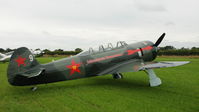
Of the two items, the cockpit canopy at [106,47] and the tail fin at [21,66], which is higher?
the cockpit canopy at [106,47]

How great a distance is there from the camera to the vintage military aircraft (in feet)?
19.3

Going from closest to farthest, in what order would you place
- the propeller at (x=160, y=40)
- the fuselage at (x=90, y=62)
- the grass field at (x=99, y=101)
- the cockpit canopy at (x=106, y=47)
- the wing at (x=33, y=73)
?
the grass field at (x=99, y=101) → the wing at (x=33, y=73) → the fuselage at (x=90, y=62) → the cockpit canopy at (x=106, y=47) → the propeller at (x=160, y=40)

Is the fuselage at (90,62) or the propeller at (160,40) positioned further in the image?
the propeller at (160,40)

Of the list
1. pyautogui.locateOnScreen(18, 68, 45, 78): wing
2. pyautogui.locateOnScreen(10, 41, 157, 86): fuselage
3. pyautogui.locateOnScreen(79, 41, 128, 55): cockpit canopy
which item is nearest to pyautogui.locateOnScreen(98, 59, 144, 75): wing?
pyautogui.locateOnScreen(10, 41, 157, 86): fuselage

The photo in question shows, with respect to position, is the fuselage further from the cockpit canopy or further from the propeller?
the propeller

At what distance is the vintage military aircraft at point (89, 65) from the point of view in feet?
19.3

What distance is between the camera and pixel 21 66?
5.90 metres

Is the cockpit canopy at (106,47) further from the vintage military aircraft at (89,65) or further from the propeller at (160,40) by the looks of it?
the propeller at (160,40)

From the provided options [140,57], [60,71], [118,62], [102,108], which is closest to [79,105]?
[102,108]

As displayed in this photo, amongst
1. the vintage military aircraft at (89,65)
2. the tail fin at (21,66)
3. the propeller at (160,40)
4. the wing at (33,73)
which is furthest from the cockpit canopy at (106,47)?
the tail fin at (21,66)

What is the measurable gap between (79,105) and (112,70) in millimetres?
3288

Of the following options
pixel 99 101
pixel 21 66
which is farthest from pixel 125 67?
pixel 21 66

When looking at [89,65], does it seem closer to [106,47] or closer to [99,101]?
[106,47]

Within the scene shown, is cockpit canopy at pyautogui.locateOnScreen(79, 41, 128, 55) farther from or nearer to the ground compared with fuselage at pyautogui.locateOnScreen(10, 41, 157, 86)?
farther from the ground
